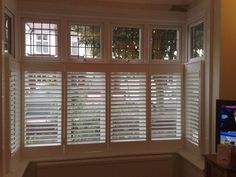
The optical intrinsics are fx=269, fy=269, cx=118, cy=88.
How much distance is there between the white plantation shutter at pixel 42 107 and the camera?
3.32 m

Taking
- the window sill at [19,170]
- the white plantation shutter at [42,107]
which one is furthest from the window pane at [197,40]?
the window sill at [19,170]

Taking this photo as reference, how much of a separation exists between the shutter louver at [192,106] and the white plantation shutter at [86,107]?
1.12 m

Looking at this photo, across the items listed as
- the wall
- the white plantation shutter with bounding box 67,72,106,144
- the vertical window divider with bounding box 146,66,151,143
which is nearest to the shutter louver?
the wall

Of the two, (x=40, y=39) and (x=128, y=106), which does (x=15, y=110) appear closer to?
(x=40, y=39)

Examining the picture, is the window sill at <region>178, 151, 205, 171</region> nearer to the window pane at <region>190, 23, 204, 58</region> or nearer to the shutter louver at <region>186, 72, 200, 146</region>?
the shutter louver at <region>186, 72, 200, 146</region>

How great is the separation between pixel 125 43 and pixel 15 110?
1648 mm

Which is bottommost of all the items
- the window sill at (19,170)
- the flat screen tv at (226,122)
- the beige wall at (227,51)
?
the window sill at (19,170)

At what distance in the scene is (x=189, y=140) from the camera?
3598 millimetres

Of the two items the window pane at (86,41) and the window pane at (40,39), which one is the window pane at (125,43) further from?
the window pane at (40,39)

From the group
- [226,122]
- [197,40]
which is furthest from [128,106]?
[226,122]

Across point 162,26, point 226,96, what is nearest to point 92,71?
point 162,26

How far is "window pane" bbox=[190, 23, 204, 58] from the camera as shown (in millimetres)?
3346

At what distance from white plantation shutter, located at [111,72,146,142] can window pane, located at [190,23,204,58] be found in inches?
28.9

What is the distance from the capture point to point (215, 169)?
2533 millimetres
